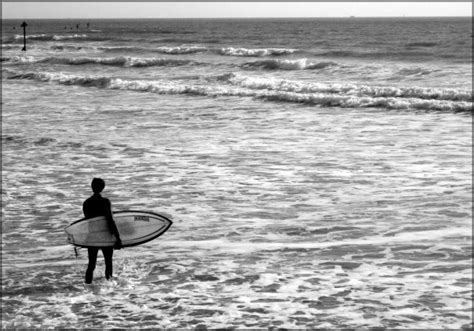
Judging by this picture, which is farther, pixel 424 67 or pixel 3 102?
pixel 424 67

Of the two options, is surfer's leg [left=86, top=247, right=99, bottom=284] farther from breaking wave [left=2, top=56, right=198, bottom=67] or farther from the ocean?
breaking wave [left=2, top=56, right=198, bottom=67]

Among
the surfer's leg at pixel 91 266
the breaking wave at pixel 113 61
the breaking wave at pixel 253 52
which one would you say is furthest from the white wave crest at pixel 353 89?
the surfer's leg at pixel 91 266

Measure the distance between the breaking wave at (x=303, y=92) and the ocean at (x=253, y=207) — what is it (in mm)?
160

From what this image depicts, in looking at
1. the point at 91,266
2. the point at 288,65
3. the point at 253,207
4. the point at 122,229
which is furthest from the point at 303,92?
the point at 91,266

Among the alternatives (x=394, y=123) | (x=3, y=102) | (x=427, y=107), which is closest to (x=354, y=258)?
(x=394, y=123)

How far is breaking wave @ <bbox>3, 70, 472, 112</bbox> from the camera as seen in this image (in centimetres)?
2723

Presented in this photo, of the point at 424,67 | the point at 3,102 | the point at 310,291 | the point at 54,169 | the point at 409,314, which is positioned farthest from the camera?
the point at 424,67

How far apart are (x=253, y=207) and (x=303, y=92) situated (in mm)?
20127

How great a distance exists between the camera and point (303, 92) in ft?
108

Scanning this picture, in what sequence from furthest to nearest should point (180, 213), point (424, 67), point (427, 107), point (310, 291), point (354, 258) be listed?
point (424, 67) < point (427, 107) < point (180, 213) < point (354, 258) < point (310, 291)

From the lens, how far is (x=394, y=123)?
2298 cm

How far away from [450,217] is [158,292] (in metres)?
5.06

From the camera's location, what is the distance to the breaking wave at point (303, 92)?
27234mm

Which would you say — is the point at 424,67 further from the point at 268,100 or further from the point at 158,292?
the point at 158,292
